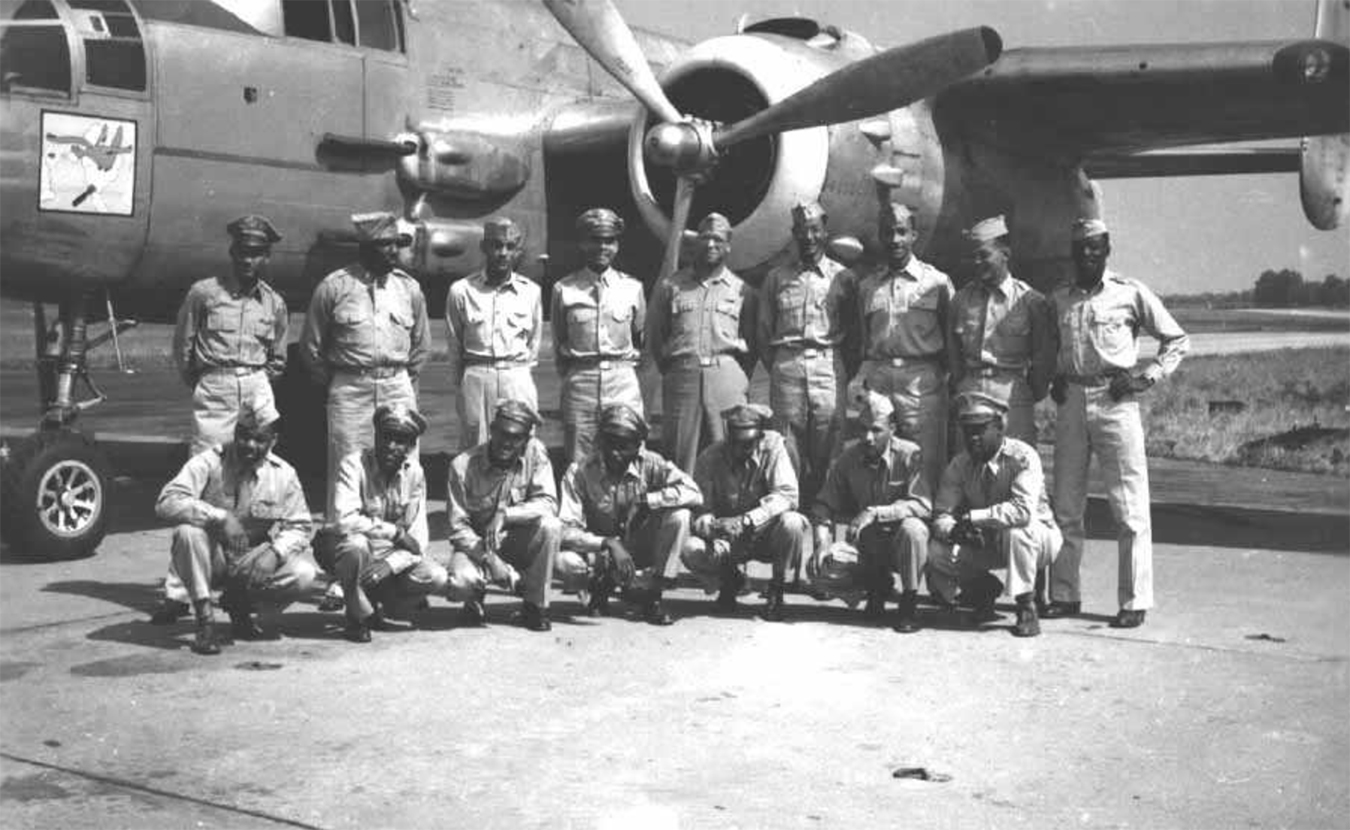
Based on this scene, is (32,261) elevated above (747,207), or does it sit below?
below

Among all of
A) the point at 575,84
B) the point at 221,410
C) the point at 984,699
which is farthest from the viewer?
the point at 575,84

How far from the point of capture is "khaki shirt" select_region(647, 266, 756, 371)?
28.2 feet

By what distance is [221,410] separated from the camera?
7895mm


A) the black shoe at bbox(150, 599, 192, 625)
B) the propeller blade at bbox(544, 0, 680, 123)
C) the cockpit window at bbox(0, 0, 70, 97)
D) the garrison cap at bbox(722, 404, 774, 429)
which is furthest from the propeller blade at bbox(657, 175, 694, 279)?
the black shoe at bbox(150, 599, 192, 625)

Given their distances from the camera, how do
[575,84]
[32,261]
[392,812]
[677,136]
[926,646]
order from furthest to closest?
[575,84] < [677,136] < [32,261] < [926,646] < [392,812]

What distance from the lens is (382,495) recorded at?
285 inches

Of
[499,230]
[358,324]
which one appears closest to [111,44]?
[358,324]

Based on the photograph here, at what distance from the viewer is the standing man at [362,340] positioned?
8117 millimetres

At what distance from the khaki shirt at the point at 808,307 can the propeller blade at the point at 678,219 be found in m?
1.48

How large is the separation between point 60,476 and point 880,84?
5.07 m

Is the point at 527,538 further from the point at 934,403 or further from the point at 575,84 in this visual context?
the point at 575,84

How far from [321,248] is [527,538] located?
3.59 metres

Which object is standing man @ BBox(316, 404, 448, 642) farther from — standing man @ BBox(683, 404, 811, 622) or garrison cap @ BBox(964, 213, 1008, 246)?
garrison cap @ BBox(964, 213, 1008, 246)

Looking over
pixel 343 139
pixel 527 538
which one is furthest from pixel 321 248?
pixel 527 538
